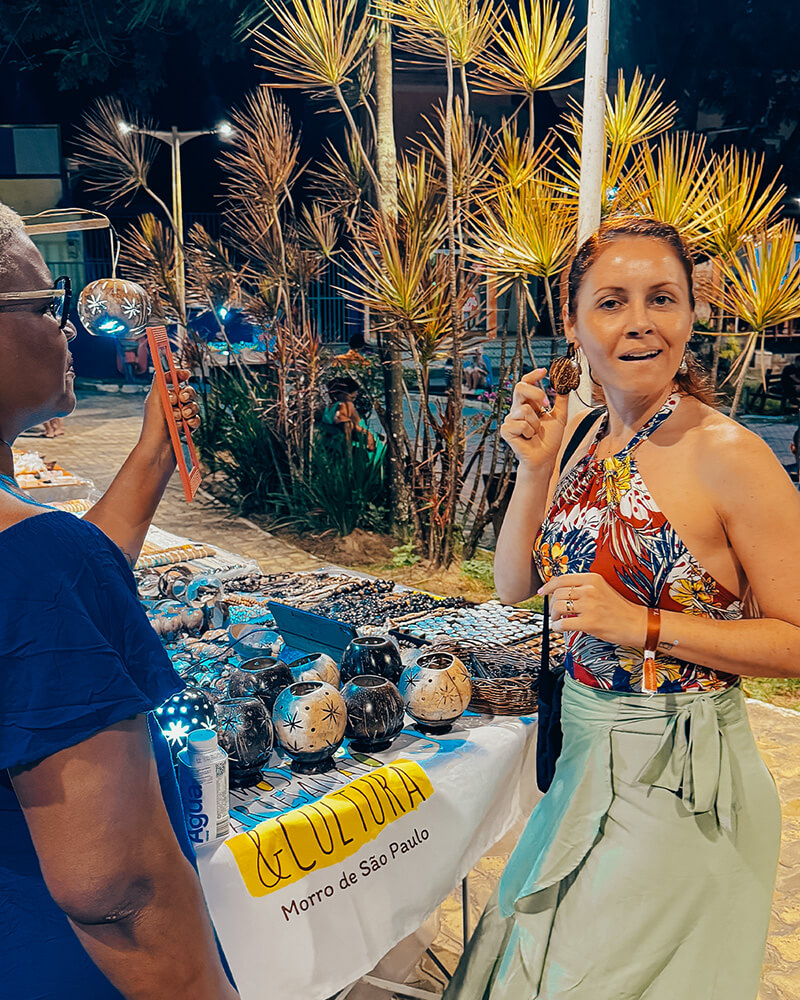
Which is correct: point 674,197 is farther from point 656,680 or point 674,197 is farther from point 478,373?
point 478,373

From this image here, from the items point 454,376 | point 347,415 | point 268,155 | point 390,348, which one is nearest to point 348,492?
point 347,415

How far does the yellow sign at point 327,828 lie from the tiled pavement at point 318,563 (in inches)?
38.3

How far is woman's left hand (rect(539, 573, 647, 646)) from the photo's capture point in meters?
1.49

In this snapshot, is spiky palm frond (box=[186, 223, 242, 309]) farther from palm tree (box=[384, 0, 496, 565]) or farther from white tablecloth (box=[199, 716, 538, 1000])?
white tablecloth (box=[199, 716, 538, 1000])

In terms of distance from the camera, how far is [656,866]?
1516 millimetres

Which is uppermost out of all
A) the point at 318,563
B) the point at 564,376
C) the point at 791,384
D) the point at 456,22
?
the point at 456,22

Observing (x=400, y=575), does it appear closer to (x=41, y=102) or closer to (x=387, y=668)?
(x=387, y=668)

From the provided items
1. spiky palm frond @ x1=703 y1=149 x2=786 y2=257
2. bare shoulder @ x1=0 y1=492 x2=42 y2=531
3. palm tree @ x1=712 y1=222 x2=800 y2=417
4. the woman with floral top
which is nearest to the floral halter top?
the woman with floral top

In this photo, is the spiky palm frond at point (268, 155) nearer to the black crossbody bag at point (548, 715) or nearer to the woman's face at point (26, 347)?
the black crossbody bag at point (548, 715)

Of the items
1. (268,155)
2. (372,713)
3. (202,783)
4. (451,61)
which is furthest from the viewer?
(268,155)

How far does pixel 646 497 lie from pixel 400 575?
458 cm

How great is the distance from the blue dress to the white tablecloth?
22.4 inches

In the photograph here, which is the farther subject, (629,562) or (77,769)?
(629,562)

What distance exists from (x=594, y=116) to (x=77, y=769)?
12.6 feet
